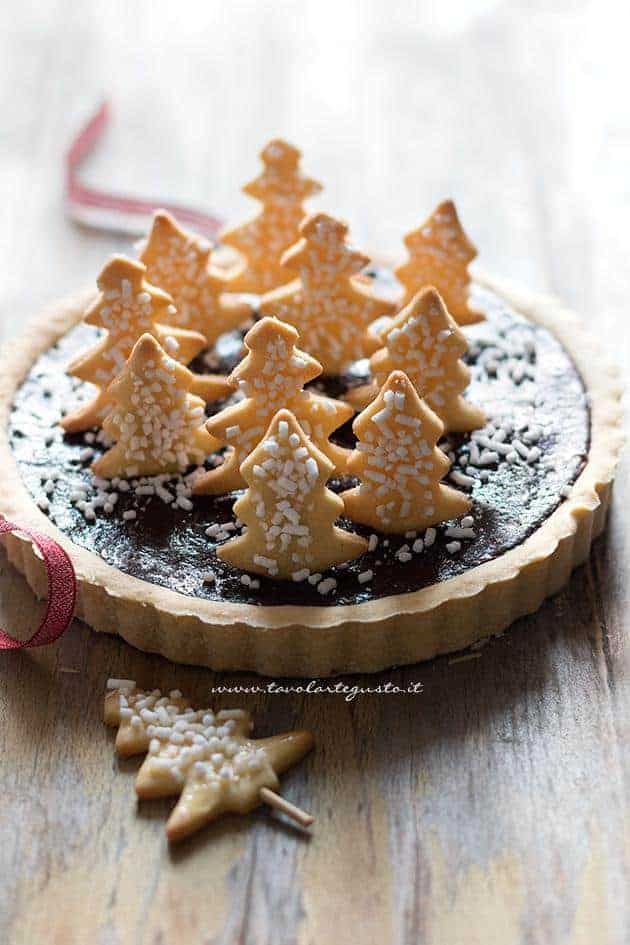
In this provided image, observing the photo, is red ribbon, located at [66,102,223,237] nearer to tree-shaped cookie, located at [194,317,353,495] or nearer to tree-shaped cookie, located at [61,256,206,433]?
tree-shaped cookie, located at [61,256,206,433]


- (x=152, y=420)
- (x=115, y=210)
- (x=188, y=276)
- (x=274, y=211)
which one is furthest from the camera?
(x=115, y=210)

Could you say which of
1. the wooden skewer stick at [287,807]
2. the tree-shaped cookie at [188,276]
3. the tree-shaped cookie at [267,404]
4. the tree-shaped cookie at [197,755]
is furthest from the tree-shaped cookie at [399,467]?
the tree-shaped cookie at [188,276]

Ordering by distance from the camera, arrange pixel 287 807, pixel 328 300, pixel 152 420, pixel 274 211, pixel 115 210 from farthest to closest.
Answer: pixel 115 210 < pixel 274 211 < pixel 328 300 < pixel 152 420 < pixel 287 807

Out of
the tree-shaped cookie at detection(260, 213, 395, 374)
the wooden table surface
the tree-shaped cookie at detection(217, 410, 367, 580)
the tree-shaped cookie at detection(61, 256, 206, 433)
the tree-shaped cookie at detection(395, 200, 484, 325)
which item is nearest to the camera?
the wooden table surface

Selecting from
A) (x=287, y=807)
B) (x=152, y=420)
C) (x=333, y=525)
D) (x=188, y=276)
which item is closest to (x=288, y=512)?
(x=333, y=525)

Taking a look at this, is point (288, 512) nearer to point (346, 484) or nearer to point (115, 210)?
point (346, 484)

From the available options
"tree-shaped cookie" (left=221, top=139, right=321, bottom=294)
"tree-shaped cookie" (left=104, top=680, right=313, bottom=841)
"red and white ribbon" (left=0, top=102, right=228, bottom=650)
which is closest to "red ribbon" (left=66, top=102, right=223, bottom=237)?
"red and white ribbon" (left=0, top=102, right=228, bottom=650)

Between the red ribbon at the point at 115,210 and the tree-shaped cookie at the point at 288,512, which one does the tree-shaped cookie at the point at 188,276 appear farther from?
the red ribbon at the point at 115,210
